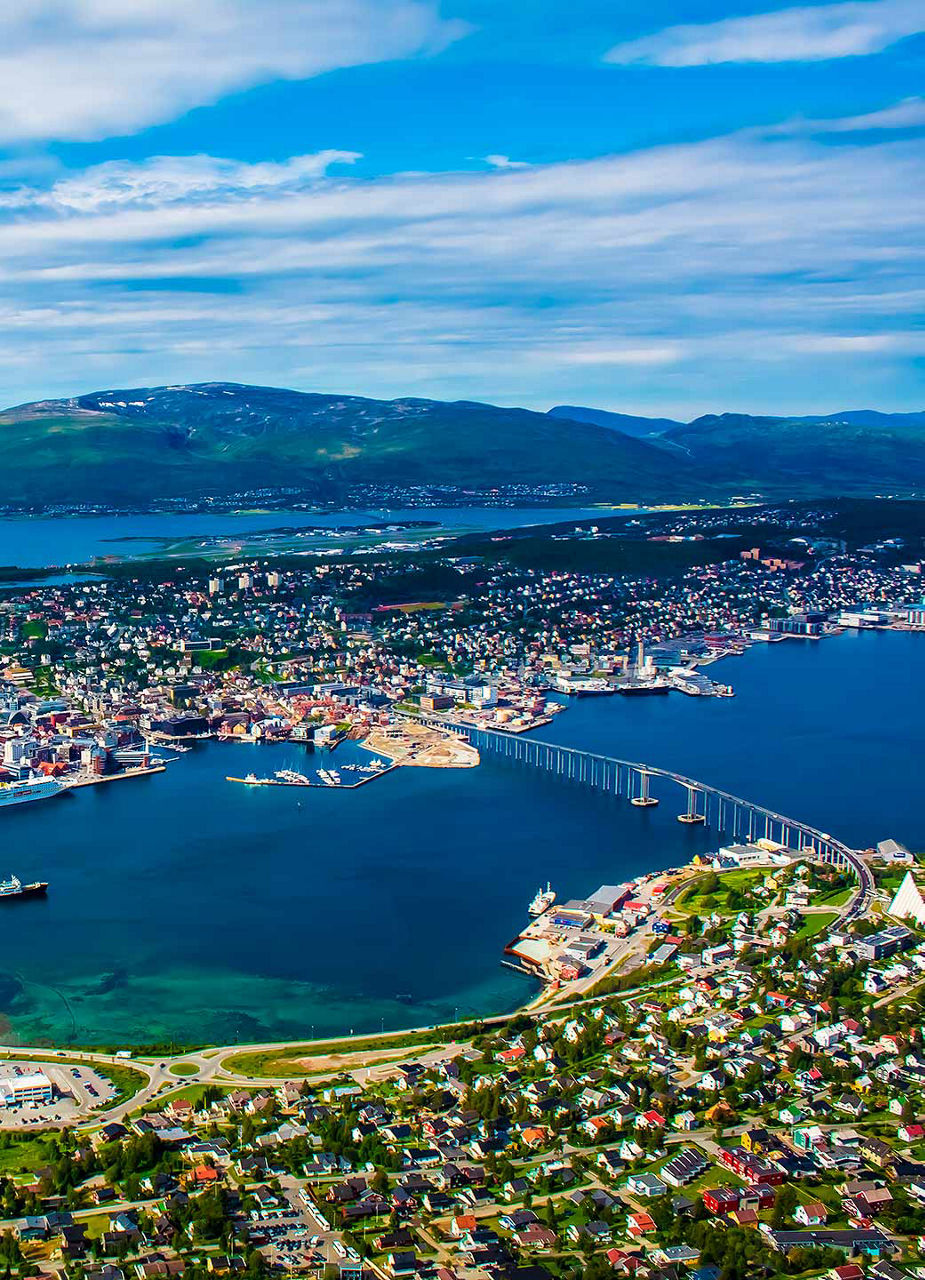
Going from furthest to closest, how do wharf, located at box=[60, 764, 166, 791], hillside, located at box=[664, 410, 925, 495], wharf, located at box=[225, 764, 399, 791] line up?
hillside, located at box=[664, 410, 925, 495]
wharf, located at box=[60, 764, 166, 791]
wharf, located at box=[225, 764, 399, 791]

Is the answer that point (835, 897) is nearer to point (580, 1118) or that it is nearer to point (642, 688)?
point (580, 1118)

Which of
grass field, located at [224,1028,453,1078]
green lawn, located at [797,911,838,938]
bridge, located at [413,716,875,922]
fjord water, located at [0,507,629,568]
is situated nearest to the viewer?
grass field, located at [224,1028,453,1078]

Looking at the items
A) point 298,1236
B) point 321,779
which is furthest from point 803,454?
point 298,1236

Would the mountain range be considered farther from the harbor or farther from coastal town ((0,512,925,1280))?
coastal town ((0,512,925,1280))

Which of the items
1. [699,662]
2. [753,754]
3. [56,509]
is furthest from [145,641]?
[56,509]

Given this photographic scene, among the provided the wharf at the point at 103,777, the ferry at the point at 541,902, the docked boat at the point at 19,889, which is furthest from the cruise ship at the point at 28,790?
the ferry at the point at 541,902

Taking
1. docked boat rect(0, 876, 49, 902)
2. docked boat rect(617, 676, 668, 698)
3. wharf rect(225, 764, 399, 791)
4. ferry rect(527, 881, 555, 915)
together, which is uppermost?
docked boat rect(617, 676, 668, 698)

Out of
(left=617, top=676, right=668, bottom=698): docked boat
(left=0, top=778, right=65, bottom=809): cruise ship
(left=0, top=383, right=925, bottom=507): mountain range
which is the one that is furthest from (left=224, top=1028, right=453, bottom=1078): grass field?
(left=0, top=383, right=925, bottom=507): mountain range
